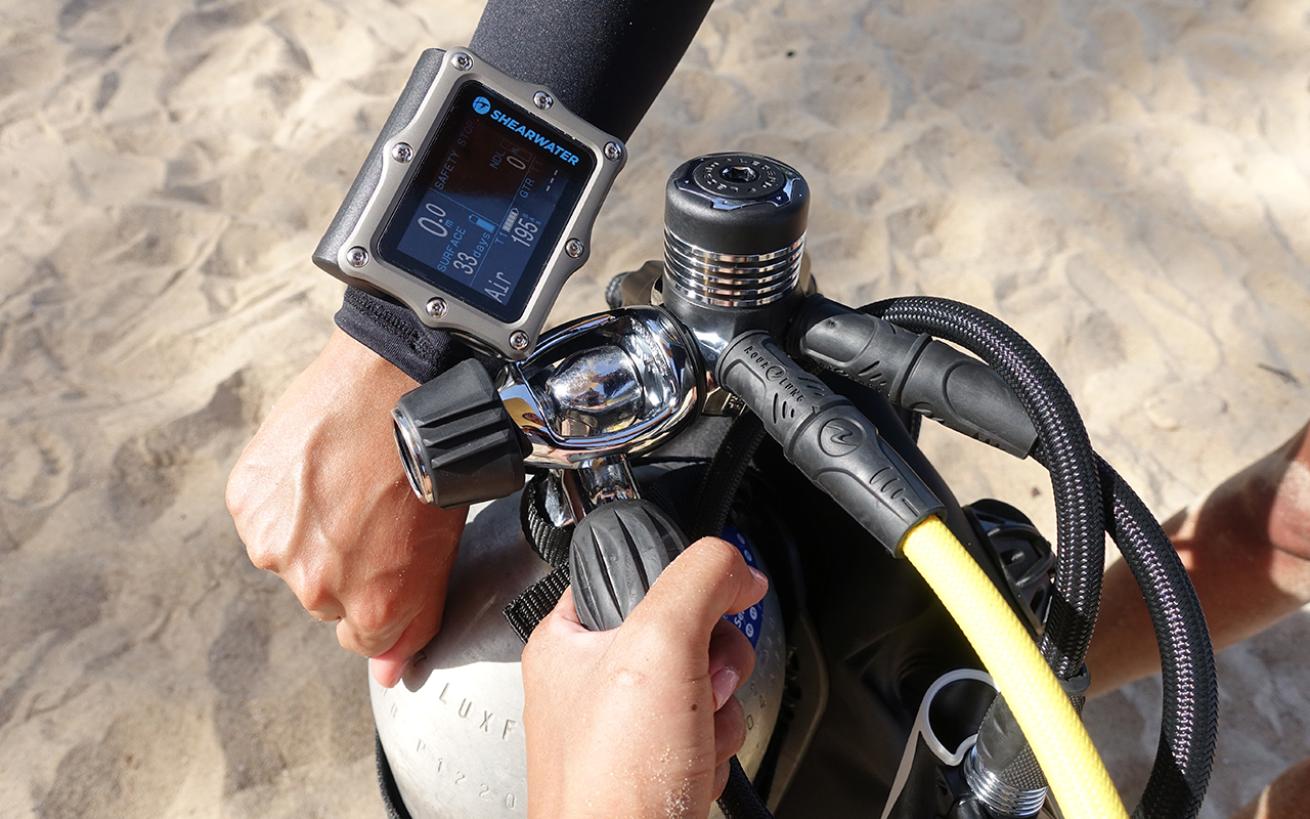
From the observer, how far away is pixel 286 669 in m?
1.51

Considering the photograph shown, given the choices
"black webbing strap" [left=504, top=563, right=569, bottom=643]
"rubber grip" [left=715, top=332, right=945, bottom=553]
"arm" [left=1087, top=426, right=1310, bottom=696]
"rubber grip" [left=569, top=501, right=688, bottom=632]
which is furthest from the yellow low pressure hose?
"arm" [left=1087, top=426, right=1310, bottom=696]

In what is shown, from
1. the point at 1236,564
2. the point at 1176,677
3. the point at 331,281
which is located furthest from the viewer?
the point at 331,281

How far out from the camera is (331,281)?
84.0 inches

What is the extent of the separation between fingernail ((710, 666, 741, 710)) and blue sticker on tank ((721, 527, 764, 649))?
0.43ft

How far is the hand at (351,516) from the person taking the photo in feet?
2.37

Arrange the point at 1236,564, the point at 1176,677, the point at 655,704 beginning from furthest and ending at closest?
1. the point at 1236,564
2. the point at 1176,677
3. the point at 655,704

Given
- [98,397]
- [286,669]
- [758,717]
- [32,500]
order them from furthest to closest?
1. [98,397]
2. [32,500]
3. [286,669]
4. [758,717]

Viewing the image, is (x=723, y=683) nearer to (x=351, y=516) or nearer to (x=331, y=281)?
(x=351, y=516)

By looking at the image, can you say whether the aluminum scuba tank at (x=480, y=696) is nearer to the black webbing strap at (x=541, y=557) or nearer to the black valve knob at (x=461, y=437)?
the black webbing strap at (x=541, y=557)

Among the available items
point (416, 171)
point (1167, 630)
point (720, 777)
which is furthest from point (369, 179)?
point (1167, 630)

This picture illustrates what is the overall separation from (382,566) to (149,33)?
240 centimetres

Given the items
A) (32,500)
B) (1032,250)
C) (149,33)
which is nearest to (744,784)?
(32,500)

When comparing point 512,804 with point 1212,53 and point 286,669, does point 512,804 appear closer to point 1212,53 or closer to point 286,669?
point 286,669

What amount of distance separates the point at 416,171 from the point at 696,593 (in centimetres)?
29
